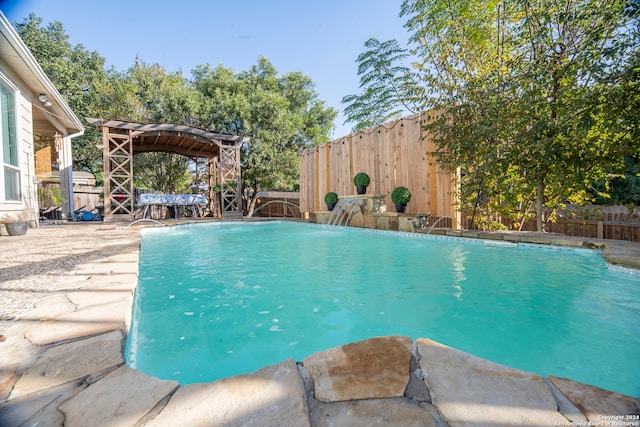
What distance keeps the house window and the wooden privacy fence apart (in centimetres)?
703

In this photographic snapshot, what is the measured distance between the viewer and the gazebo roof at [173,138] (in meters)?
8.61

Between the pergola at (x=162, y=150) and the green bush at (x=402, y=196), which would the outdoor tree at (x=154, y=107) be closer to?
the pergola at (x=162, y=150)

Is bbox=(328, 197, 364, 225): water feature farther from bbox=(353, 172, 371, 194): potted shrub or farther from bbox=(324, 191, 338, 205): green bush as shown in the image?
bbox=(353, 172, 371, 194): potted shrub

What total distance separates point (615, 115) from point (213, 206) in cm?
1152

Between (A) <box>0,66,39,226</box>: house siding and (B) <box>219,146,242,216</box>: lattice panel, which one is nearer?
(A) <box>0,66,39,226</box>: house siding

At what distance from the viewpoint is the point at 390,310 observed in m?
2.09

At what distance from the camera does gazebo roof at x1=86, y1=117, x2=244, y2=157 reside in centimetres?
861

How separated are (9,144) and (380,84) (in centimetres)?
1188

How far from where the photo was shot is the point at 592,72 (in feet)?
10.8

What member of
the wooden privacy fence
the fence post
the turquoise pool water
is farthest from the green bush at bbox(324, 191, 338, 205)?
the fence post

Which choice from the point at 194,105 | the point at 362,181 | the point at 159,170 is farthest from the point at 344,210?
the point at 159,170

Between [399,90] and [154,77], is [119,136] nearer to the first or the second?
[154,77]

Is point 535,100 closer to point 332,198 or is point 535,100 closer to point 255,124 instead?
point 332,198

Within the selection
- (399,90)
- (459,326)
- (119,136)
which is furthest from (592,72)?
(119,136)
